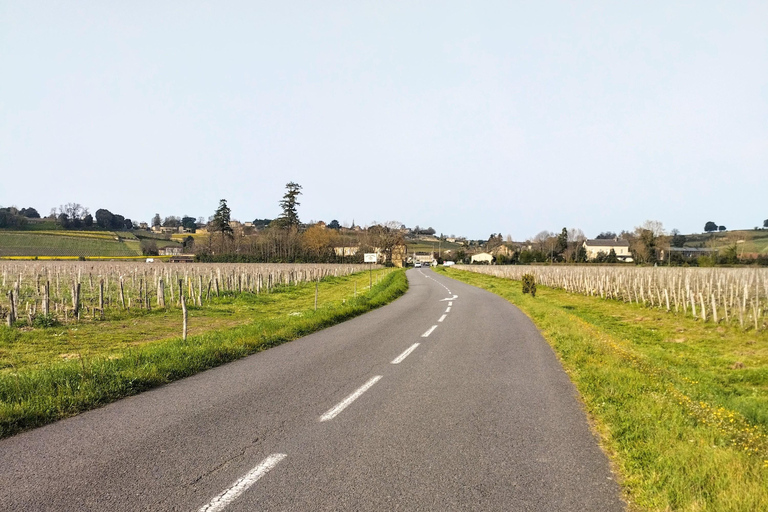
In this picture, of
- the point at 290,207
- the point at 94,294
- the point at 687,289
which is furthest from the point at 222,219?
the point at 687,289

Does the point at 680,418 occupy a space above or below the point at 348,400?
above

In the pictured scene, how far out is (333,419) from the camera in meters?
5.62

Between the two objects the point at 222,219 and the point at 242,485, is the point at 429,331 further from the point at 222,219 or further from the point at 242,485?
the point at 222,219

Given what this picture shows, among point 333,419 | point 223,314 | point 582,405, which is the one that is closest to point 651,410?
point 582,405

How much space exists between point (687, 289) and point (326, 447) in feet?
69.3

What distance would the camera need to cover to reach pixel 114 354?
11391mm

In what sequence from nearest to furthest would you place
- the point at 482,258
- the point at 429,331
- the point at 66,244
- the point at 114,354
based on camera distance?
the point at 114,354 → the point at 429,331 → the point at 66,244 → the point at 482,258

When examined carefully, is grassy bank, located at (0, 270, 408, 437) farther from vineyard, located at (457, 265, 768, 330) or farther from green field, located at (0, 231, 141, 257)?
green field, located at (0, 231, 141, 257)

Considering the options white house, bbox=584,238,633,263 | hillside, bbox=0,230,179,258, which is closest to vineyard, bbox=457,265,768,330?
hillside, bbox=0,230,179,258

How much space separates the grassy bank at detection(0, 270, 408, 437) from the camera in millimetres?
6336

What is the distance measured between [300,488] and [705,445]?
12.6 feet

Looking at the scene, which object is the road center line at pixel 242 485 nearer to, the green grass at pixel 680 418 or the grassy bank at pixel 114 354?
the green grass at pixel 680 418

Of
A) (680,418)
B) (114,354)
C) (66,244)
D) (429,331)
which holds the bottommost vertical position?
(114,354)

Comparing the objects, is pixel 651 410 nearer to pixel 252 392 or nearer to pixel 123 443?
pixel 252 392
